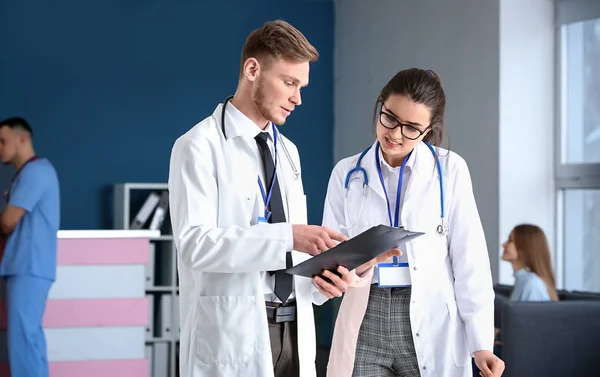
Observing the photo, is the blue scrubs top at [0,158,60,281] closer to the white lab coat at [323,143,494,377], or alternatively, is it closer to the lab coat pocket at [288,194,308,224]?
the white lab coat at [323,143,494,377]

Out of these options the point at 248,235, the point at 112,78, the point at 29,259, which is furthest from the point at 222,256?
the point at 112,78

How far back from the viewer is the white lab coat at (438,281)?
7.82ft

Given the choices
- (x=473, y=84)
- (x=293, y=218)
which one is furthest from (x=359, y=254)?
(x=473, y=84)

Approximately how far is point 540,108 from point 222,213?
388 centimetres

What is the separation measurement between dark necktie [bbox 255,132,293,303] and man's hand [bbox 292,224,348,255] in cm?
13

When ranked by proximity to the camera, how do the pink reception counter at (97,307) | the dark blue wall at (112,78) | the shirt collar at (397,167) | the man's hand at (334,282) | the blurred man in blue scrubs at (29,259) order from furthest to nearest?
1. the dark blue wall at (112,78)
2. the pink reception counter at (97,307)
3. the blurred man in blue scrubs at (29,259)
4. the shirt collar at (397,167)
5. the man's hand at (334,282)

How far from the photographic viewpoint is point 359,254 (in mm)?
1992

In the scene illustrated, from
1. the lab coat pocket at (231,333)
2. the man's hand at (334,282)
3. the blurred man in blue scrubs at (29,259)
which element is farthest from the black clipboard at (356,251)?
the blurred man in blue scrubs at (29,259)

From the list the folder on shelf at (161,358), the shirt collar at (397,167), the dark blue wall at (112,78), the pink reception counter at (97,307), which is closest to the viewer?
the shirt collar at (397,167)

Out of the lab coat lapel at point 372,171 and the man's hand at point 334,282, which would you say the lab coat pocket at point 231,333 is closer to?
the man's hand at point 334,282

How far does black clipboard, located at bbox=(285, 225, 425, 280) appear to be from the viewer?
191 cm

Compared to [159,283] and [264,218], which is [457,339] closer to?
[264,218]

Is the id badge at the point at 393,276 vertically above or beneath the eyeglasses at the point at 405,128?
beneath

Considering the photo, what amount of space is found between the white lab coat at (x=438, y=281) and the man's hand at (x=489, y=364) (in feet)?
0.08
